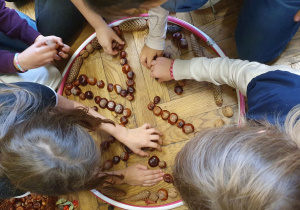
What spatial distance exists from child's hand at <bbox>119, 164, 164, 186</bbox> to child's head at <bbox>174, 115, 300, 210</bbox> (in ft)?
1.31

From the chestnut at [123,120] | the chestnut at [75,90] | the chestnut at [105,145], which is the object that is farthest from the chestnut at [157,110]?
the chestnut at [75,90]

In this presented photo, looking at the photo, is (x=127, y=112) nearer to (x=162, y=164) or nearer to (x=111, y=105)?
(x=111, y=105)

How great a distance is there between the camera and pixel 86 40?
1034 mm

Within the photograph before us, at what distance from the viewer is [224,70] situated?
29.6 inches

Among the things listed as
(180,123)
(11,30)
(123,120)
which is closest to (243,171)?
(180,123)

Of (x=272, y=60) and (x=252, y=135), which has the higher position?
(x=252, y=135)

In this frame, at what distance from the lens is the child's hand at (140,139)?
0.91 m

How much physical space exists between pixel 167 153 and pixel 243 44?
1.54ft

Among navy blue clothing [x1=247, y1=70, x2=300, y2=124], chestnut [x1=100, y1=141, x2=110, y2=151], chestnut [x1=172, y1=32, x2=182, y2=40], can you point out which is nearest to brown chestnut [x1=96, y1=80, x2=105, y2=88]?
chestnut [x1=100, y1=141, x2=110, y2=151]

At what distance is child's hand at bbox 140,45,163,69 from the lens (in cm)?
92

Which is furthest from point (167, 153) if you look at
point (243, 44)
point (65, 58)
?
point (65, 58)

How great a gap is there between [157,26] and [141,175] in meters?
0.51

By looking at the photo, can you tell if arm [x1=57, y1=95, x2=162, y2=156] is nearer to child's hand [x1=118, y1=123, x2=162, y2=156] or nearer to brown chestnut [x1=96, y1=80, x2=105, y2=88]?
child's hand [x1=118, y1=123, x2=162, y2=156]

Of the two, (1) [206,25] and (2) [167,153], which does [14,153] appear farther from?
(1) [206,25]
